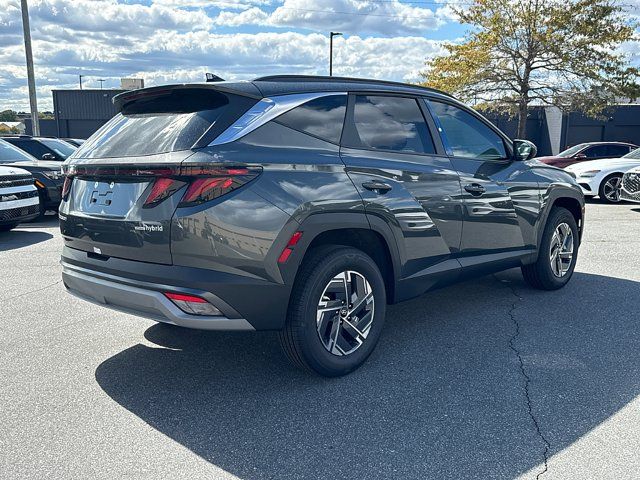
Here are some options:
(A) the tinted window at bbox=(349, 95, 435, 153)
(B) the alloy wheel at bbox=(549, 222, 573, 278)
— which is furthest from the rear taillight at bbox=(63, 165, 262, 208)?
(B) the alloy wheel at bbox=(549, 222, 573, 278)

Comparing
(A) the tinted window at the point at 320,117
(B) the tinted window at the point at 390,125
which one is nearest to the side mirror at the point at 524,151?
(B) the tinted window at the point at 390,125

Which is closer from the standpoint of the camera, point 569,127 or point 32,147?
point 32,147

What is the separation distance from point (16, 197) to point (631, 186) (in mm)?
11453

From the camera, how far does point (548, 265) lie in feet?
18.7

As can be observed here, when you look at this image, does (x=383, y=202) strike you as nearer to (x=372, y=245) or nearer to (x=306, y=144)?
(x=372, y=245)

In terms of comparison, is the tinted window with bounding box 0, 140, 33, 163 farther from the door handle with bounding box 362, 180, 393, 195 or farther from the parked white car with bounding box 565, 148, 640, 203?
the parked white car with bounding box 565, 148, 640, 203

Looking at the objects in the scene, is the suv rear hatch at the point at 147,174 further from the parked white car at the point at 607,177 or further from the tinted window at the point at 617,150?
the tinted window at the point at 617,150

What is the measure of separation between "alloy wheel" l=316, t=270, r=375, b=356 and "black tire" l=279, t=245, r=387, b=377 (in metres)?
0.02

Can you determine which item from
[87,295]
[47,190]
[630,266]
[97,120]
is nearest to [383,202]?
[87,295]

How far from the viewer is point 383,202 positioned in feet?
12.9

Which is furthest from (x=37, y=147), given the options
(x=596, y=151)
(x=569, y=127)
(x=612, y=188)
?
(x=569, y=127)

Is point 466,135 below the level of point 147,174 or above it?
above

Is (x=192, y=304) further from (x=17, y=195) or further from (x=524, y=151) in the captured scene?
(x=17, y=195)

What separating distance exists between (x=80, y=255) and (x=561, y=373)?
3181 mm
